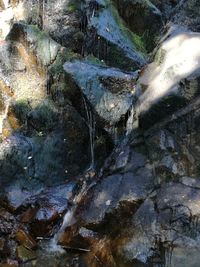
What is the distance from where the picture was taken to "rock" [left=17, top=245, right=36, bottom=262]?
6.30m

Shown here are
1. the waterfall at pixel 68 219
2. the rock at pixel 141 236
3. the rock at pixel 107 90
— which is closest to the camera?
the rock at pixel 141 236

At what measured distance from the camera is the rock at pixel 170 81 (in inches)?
251

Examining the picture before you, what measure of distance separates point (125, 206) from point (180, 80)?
225cm

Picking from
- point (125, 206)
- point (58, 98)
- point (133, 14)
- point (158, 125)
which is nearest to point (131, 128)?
point (158, 125)

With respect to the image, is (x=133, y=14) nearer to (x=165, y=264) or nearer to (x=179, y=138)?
(x=179, y=138)

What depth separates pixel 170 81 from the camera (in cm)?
661

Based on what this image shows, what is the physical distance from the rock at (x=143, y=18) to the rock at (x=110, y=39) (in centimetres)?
48

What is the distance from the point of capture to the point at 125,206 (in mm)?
6035

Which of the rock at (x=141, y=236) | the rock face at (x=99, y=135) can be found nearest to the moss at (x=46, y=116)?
the rock face at (x=99, y=135)

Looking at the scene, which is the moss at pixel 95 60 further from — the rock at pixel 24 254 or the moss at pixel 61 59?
the rock at pixel 24 254

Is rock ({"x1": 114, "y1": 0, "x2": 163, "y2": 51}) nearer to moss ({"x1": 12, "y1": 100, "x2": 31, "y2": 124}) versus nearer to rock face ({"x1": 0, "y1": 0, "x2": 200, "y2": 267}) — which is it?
rock face ({"x1": 0, "y1": 0, "x2": 200, "y2": 267})

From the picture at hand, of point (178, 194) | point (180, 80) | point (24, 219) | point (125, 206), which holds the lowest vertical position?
point (24, 219)

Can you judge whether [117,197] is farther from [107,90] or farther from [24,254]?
[107,90]

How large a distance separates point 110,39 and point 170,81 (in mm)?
3358
